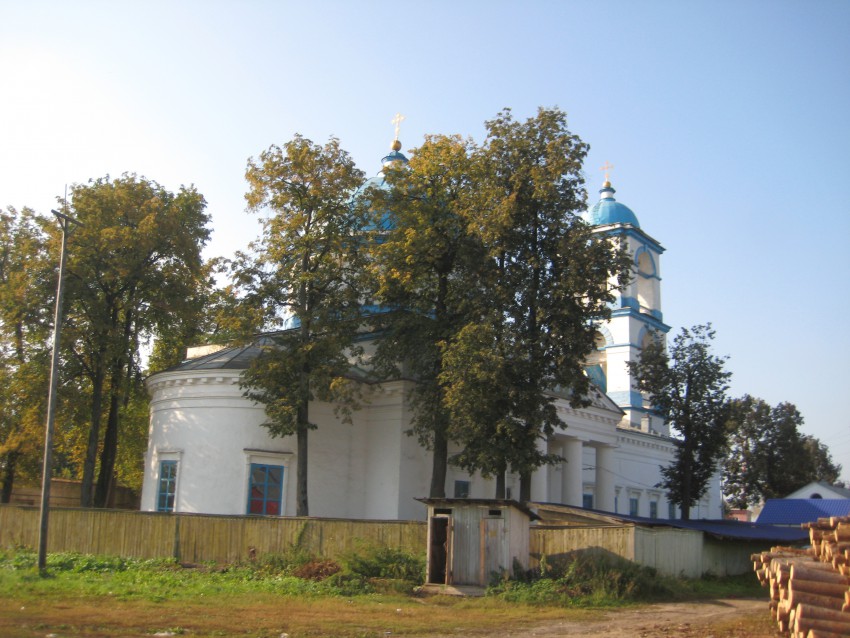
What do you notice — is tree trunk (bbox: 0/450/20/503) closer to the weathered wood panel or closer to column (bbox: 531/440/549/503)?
column (bbox: 531/440/549/503)

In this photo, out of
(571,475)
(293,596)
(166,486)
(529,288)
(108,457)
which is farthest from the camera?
(571,475)

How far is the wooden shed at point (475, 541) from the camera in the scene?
65.7ft

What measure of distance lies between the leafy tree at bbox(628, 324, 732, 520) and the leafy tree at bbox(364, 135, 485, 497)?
12611mm

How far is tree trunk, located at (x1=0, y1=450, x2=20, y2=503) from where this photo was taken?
36.2m

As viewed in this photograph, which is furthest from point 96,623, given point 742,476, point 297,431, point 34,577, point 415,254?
point 742,476

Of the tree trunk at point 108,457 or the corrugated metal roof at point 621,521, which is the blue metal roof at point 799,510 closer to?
the corrugated metal roof at point 621,521

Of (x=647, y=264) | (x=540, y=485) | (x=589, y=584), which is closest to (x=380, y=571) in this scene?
(x=589, y=584)

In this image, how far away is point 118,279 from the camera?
3334 centimetres

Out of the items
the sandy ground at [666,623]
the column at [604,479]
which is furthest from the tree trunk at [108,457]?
the sandy ground at [666,623]

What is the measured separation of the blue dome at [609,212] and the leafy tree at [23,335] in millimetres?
30108

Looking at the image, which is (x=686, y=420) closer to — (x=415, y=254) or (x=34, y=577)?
(x=415, y=254)

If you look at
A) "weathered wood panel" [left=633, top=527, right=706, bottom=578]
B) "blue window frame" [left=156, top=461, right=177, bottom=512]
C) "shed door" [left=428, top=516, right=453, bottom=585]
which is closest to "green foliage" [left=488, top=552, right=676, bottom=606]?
"weathered wood panel" [left=633, top=527, right=706, bottom=578]

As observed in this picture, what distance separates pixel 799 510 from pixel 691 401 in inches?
456

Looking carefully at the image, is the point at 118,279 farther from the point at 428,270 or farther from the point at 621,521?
the point at 621,521
